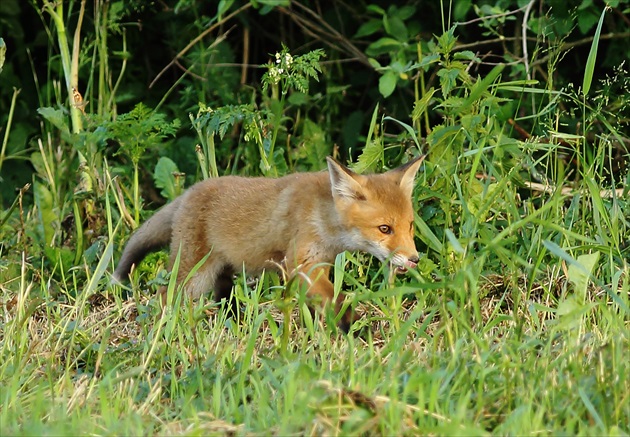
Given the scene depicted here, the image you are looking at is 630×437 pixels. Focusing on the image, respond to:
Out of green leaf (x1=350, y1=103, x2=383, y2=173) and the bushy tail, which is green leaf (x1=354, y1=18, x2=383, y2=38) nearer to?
green leaf (x1=350, y1=103, x2=383, y2=173)

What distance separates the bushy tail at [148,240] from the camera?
6.13 m

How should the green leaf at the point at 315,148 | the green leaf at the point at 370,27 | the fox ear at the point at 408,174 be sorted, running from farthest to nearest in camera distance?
the green leaf at the point at 370,27 → the green leaf at the point at 315,148 → the fox ear at the point at 408,174

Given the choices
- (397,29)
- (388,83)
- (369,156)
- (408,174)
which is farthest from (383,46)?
(408,174)

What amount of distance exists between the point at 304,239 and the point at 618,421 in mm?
2349

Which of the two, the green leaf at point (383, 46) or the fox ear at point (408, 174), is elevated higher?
the green leaf at point (383, 46)

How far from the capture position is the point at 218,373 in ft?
13.3

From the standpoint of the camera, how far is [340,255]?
5.09 meters

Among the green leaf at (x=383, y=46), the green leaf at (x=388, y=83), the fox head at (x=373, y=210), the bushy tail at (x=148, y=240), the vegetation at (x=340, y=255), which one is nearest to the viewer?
the vegetation at (x=340, y=255)

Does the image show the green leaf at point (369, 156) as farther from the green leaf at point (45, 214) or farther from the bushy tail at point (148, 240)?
the green leaf at point (45, 214)

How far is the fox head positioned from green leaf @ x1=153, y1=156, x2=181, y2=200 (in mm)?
1803

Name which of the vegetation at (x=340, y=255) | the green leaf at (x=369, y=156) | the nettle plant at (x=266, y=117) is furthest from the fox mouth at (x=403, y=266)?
the nettle plant at (x=266, y=117)

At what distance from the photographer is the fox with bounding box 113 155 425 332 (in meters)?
5.34

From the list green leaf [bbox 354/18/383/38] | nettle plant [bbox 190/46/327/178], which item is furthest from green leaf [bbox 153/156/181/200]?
green leaf [bbox 354/18/383/38]

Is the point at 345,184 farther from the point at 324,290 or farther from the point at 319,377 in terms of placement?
the point at 319,377
